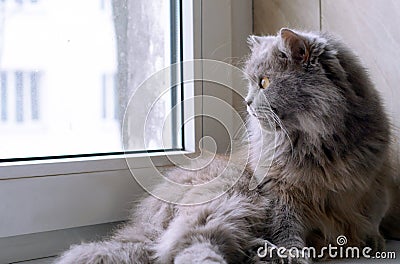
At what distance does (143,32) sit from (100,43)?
0.14 metres

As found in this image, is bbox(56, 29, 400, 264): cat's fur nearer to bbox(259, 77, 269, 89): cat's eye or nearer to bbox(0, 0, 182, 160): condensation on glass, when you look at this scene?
bbox(259, 77, 269, 89): cat's eye

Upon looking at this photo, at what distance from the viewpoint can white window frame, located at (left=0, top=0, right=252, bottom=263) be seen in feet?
3.77

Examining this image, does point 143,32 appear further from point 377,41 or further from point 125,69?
point 377,41

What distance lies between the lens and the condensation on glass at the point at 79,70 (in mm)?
1209

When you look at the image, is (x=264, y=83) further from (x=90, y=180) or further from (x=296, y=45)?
(x=90, y=180)

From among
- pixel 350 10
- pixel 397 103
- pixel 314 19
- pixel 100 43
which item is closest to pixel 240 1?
pixel 314 19

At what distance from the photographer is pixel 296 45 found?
108cm

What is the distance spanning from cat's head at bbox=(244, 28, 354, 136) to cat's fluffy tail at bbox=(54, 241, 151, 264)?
391mm

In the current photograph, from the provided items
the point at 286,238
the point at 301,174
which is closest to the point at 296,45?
the point at 301,174

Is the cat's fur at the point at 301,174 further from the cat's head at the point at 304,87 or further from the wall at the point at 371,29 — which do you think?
the wall at the point at 371,29

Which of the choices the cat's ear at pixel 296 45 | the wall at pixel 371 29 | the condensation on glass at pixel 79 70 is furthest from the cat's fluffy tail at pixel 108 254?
the wall at pixel 371 29

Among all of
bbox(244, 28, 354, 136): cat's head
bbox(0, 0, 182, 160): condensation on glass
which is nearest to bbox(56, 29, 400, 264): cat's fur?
bbox(244, 28, 354, 136): cat's head

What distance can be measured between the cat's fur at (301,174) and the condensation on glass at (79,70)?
1.03 feet

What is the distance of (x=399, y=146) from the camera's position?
1.26m
